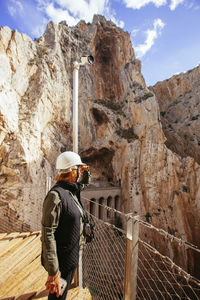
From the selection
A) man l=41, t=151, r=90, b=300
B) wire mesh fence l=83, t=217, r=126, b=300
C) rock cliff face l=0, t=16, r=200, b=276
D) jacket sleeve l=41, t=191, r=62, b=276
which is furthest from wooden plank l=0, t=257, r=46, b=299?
rock cliff face l=0, t=16, r=200, b=276

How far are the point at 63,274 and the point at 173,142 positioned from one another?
89.9 feet

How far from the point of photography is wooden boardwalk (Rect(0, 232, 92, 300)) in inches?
95.5

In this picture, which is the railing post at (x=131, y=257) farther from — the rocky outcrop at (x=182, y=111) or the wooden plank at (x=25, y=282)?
the rocky outcrop at (x=182, y=111)

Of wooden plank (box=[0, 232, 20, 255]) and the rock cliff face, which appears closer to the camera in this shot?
wooden plank (box=[0, 232, 20, 255])

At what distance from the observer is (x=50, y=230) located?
1.47m

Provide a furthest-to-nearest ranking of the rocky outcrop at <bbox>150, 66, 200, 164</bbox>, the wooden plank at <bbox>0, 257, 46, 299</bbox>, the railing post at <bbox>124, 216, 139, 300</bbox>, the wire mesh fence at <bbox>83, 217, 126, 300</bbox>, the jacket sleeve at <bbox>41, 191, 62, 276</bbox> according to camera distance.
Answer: the rocky outcrop at <bbox>150, 66, 200, 164</bbox> < the wire mesh fence at <bbox>83, 217, 126, 300</bbox> < the wooden plank at <bbox>0, 257, 46, 299</bbox> < the railing post at <bbox>124, 216, 139, 300</bbox> < the jacket sleeve at <bbox>41, 191, 62, 276</bbox>

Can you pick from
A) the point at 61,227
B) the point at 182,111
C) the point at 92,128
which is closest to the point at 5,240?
the point at 61,227

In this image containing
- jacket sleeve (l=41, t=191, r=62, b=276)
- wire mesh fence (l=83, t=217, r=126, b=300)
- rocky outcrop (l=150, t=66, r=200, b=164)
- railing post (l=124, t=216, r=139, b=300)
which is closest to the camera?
jacket sleeve (l=41, t=191, r=62, b=276)

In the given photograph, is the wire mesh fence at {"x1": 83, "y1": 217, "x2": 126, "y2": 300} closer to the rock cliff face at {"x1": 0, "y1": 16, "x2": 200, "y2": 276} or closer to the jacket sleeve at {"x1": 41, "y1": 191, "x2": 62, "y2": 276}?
the jacket sleeve at {"x1": 41, "y1": 191, "x2": 62, "y2": 276}

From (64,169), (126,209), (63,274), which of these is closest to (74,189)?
(64,169)

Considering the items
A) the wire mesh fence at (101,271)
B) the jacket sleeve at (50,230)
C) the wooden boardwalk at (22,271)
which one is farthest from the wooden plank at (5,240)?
the jacket sleeve at (50,230)

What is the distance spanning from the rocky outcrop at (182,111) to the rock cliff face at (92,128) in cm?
632

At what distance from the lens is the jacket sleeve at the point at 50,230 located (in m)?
1.44

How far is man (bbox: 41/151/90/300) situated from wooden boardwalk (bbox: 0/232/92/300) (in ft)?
3.84
